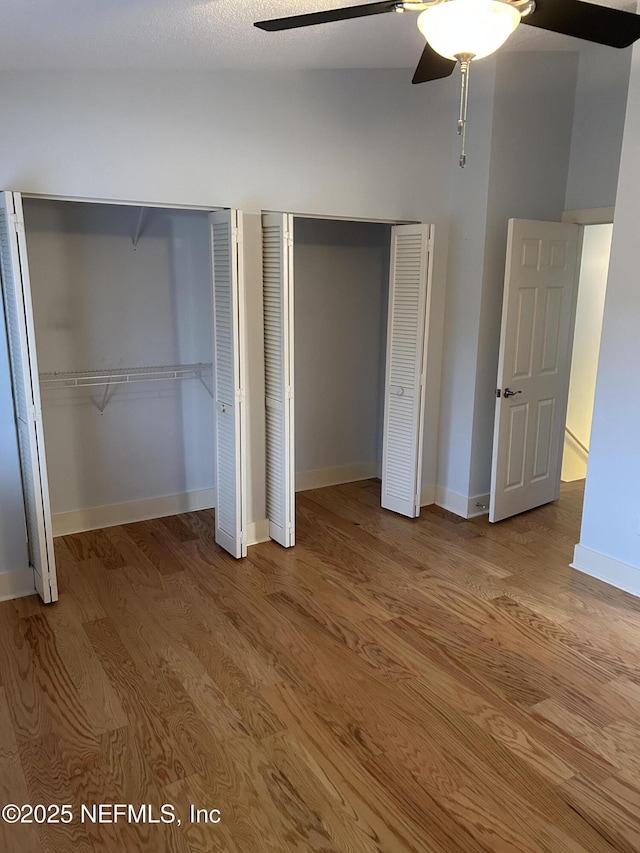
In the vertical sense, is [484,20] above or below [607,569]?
above

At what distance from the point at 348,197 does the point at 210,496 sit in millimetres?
2179

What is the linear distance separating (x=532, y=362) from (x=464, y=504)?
3.41 feet

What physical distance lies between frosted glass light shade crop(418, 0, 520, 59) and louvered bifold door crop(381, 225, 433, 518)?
2.17 metres

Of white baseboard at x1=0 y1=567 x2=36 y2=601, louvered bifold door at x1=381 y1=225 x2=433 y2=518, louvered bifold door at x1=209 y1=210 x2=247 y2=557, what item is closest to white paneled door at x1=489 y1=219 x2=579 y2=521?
louvered bifold door at x1=381 y1=225 x2=433 y2=518

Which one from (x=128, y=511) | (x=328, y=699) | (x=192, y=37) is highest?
(x=192, y=37)

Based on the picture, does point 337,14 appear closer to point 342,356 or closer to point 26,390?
point 26,390

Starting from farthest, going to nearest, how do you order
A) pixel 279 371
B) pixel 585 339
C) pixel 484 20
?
pixel 585 339 → pixel 279 371 → pixel 484 20

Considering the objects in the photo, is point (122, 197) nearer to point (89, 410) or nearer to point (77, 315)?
point (77, 315)

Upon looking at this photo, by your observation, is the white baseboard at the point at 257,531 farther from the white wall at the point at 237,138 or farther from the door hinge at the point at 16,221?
the door hinge at the point at 16,221

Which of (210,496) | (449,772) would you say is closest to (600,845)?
(449,772)

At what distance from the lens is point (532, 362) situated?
4082 millimetres

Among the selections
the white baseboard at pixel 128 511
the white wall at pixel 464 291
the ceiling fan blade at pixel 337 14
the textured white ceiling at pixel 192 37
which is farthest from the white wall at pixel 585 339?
the ceiling fan blade at pixel 337 14

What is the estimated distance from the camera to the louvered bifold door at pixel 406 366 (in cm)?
393

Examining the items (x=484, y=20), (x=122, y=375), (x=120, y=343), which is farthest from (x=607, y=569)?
(x=120, y=343)
